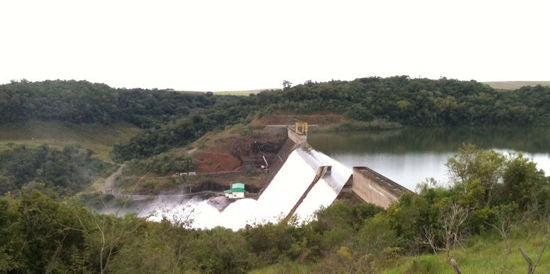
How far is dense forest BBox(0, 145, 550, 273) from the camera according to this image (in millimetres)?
6480

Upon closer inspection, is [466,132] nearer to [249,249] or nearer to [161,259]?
[249,249]

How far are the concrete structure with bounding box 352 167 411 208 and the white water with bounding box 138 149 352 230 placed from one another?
72 cm

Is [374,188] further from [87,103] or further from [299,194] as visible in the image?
[87,103]

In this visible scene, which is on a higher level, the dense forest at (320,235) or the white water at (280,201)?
the dense forest at (320,235)

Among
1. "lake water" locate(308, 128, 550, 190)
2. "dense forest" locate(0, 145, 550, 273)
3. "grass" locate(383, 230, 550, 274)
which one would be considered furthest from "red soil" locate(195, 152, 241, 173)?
"grass" locate(383, 230, 550, 274)

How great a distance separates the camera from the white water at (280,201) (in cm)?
1791

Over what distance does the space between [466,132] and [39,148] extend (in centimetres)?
3989

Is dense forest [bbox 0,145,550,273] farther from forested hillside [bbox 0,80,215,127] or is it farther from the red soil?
forested hillside [bbox 0,80,215,127]

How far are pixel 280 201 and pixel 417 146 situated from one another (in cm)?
1904

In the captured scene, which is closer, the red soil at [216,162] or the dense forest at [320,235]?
the dense forest at [320,235]

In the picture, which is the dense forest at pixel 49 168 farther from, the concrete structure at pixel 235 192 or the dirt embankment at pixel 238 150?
the concrete structure at pixel 235 192

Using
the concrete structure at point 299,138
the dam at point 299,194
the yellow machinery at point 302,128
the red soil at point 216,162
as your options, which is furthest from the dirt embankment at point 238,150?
the dam at point 299,194

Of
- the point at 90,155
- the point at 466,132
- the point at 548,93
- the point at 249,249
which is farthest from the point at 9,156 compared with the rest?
the point at 548,93

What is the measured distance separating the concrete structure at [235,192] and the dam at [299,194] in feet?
2.38
